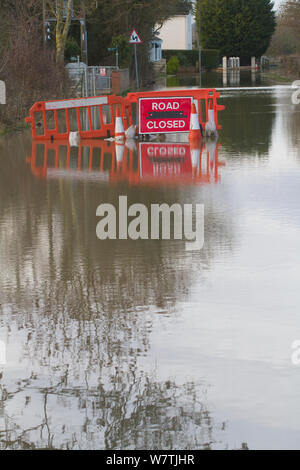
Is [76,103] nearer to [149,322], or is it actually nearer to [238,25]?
[149,322]

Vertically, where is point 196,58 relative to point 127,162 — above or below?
above

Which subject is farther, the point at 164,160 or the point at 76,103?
the point at 76,103

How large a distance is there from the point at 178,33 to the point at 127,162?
335 feet

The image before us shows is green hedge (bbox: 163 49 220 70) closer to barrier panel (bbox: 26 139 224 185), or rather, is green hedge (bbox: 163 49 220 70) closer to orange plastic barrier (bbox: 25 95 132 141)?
orange plastic barrier (bbox: 25 95 132 141)

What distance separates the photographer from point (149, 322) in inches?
285

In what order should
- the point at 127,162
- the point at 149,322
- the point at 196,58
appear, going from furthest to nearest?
the point at 196,58, the point at 127,162, the point at 149,322

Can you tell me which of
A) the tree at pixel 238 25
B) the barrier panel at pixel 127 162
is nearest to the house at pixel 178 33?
the tree at pixel 238 25

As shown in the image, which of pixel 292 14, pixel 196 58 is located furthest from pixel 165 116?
pixel 196 58

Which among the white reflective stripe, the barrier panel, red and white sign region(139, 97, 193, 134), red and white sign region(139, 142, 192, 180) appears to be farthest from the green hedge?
red and white sign region(139, 142, 192, 180)

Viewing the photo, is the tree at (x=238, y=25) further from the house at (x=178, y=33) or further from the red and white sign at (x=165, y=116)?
the red and white sign at (x=165, y=116)

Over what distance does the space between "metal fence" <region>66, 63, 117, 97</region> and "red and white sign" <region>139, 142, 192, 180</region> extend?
1653 centimetres

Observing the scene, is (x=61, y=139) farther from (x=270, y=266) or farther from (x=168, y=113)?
(x=270, y=266)

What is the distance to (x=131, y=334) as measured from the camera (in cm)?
691

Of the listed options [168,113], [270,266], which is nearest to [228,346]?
[270,266]
